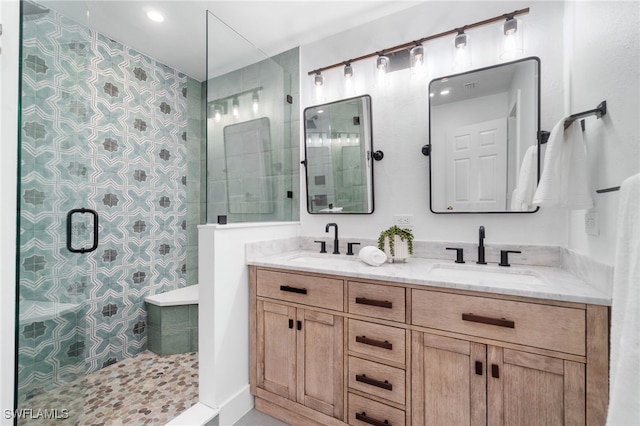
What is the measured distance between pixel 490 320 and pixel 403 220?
894mm

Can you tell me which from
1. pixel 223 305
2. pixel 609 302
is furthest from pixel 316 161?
pixel 609 302

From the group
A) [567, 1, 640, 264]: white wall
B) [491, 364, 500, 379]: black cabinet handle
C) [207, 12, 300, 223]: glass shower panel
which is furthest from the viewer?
[207, 12, 300, 223]: glass shower panel

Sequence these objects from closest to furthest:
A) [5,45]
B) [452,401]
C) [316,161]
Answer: [5,45] < [452,401] < [316,161]

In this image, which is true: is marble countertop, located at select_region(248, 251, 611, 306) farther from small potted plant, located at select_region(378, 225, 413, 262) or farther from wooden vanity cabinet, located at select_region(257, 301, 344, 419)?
wooden vanity cabinet, located at select_region(257, 301, 344, 419)

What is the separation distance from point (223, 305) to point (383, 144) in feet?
4.95

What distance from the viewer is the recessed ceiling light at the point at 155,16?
2033 millimetres

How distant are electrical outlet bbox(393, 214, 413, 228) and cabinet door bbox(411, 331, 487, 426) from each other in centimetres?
81

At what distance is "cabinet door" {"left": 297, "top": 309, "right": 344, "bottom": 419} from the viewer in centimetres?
146

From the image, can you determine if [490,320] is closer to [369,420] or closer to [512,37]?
[369,420]

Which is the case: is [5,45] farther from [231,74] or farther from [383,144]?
[383,144]

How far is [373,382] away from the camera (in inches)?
53.6

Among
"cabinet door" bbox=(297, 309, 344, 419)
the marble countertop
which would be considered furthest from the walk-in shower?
the marble countertop

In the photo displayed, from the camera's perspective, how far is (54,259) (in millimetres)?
1195

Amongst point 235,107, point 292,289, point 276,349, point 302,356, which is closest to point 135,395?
point 276,349
